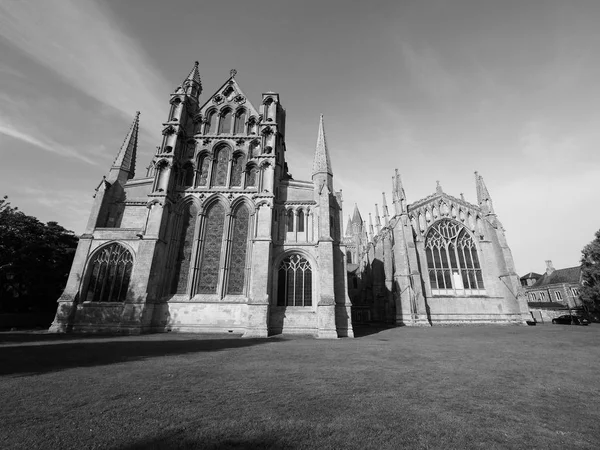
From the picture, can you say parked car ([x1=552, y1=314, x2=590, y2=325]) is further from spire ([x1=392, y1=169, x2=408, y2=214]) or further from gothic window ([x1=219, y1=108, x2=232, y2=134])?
gothic window ([x1=219, y1=108, x2=232, y2=134])

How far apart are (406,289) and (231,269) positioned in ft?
66.1

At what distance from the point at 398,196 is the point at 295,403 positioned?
34088mm

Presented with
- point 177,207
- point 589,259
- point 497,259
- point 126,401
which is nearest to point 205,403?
point 126,401

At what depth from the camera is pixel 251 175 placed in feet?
85.9

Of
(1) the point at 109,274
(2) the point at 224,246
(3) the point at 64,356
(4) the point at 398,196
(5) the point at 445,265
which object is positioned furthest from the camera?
(4) the point at 398,196

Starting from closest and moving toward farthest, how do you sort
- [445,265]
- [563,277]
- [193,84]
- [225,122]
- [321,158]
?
[321,158] → [225,122] → [193,84] → [445,265] → [563,277]

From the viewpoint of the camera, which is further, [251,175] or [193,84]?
[193,84]

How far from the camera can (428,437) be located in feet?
14.3

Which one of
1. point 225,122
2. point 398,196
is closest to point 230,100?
point 225,122

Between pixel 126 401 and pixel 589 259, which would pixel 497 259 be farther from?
pixel 126 401

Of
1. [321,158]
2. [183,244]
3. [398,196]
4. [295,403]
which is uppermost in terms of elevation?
[398,196]

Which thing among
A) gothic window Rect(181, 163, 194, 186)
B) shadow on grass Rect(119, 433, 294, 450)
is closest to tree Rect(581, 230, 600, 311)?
shadow on grass Rect(119, 433, 294, 450)

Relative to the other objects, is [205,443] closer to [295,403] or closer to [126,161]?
[295,403]

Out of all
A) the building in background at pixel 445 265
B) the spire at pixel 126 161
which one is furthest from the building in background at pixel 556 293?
the spire at pixel 126 161
